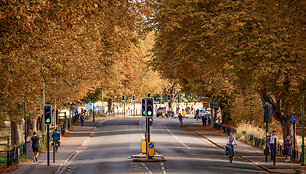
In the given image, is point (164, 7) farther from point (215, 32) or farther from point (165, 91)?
point (165, 91)

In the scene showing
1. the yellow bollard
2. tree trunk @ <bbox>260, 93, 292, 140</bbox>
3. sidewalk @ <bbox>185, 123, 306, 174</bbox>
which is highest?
tree trunk @ <bbox>260, 93, 292, 140</bbox>

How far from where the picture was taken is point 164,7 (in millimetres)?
32844

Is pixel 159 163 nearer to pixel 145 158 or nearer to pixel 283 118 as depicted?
pixel 145 158

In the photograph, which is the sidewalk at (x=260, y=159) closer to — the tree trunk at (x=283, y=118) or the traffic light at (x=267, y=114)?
the tree trunk at (x=283, y=118)

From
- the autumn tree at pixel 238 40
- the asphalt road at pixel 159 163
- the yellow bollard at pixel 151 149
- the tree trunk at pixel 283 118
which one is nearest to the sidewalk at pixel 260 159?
the asphalt road at pixel 159 163

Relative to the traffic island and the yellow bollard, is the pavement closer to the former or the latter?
the traffic island

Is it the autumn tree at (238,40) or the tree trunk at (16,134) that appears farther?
the tree trunk at (16,134)

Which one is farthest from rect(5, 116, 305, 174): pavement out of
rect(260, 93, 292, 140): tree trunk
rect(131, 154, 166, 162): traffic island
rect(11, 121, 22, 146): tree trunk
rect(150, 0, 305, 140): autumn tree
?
rect(150, 0, 305, 140): autumn tree

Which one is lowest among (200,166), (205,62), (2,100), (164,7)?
(200,166)

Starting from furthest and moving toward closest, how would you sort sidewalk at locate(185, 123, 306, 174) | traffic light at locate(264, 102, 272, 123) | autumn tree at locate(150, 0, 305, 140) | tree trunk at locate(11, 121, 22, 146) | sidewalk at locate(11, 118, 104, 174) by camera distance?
tree trunk at locate(11, 121, 22, 146), traffic light at locate(264, 102, 272, 123), sidewalk at locate(185, 123, 306, 174), sidewalk at locate(11, 118, 104, 174), autumn tree at locate(150, 0, 305, 140)

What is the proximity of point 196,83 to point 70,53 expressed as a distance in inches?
1350

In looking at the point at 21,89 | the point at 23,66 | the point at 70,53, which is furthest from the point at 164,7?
the point at 23,66

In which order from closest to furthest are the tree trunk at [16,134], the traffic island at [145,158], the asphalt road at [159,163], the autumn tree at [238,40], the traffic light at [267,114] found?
the autumn tree at [238,40]
the asphalt road at [159,163]
the traffic light at [267,114]
the traffic island at [145,158]
the tree trunk at [16,134]

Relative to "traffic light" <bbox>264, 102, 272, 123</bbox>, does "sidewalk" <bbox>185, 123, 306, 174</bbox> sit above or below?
below
